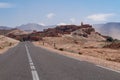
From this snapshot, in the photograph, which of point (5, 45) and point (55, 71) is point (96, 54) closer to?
point (55, 71)

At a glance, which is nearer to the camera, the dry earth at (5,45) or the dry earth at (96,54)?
the dry earth at (96,54)

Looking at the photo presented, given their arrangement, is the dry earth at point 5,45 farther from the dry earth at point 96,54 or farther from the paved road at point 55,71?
the paved road at point 55,71

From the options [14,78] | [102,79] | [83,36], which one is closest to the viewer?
[102,79]

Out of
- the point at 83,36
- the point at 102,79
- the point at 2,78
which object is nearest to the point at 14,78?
the point at 2,78

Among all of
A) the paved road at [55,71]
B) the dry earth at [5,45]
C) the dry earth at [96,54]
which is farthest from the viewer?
the dry earth at [5,45]

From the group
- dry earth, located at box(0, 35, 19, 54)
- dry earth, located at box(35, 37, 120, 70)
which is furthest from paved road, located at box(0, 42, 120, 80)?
dry earth, located at box(0, 35, 19, 54)

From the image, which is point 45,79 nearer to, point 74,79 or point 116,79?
point 74,79

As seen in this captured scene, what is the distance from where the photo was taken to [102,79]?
1184cm

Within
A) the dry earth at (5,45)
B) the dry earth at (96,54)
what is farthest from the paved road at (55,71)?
the dry earth at (5,45)

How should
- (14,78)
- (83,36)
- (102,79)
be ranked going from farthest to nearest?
(83,36), (14,78), (102,79)

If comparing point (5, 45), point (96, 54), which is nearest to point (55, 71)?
point (96, 54)

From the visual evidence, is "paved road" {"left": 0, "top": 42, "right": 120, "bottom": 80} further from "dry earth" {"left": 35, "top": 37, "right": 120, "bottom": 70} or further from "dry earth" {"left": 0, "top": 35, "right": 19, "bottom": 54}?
"dry earth" {"left": 0, "top": 35, "right": 19, "bottom": 54}

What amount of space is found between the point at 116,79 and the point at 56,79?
2.31 m

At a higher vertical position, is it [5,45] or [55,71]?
[55,71]
